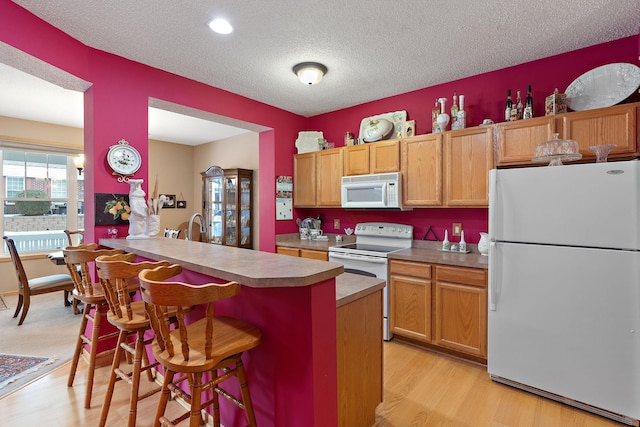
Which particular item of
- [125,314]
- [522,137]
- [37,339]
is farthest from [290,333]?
[37,339]

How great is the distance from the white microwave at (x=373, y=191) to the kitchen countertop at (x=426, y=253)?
512mm

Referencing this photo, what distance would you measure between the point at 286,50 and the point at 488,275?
2400 millimetres

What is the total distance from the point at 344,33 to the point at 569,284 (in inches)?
90.7

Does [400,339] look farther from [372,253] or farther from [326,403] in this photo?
[326,403]

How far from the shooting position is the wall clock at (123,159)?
8.48ft

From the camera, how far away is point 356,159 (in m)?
3.62

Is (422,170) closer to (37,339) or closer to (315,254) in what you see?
(315,254)

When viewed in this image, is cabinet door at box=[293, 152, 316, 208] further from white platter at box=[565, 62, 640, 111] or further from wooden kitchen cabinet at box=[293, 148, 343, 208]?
white platter at box=[565, 62, 640, 111]

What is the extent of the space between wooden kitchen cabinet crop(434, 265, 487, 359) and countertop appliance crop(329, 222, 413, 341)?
1.62 feet

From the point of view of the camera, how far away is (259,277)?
1.19 metres

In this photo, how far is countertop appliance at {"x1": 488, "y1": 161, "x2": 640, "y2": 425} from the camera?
5.98 ft

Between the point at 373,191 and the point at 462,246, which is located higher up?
the point at 373,191

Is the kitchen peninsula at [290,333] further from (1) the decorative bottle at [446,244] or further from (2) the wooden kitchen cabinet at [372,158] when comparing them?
(2) the wooden kitchen cabinet at [372,158]

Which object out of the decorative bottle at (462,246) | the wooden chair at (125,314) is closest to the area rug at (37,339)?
the wooden chair at (125,314)
